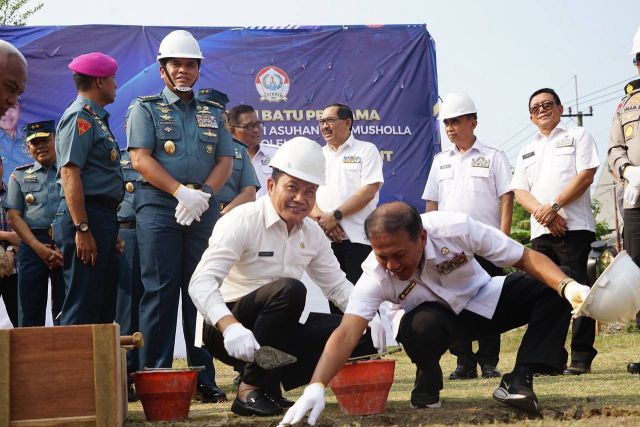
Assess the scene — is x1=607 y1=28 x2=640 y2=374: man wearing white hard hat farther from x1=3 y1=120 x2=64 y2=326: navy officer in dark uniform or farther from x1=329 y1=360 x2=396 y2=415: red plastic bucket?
x1=3 y1=120 x2=64 y2=326: navy officer in dark uniform

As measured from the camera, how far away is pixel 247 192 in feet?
22.1

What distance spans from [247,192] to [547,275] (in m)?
3.13

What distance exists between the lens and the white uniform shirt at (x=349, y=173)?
6.82 metres

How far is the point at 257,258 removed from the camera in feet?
14.9

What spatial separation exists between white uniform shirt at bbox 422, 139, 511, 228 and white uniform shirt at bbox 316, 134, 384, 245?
1.76 ft

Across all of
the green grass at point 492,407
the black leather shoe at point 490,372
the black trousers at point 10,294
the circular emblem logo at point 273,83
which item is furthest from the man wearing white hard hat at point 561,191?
the black trousers at point 10,294

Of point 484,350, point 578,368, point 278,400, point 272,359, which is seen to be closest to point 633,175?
point 578,368

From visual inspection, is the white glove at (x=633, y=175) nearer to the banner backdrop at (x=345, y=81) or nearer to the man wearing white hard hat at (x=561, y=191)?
the man wearing white hard hat at (x=561, y=191)

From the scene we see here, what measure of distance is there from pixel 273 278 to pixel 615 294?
5.46 ft

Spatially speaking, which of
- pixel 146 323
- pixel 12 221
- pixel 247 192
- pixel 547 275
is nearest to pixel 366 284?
pixel 547 275

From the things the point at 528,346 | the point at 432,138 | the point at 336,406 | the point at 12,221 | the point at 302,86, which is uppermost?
the point at 302,86

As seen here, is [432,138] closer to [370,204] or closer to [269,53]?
[269,53]

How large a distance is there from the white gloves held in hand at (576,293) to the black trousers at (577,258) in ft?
7.19

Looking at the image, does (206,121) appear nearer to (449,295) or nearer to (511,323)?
(449,295)
